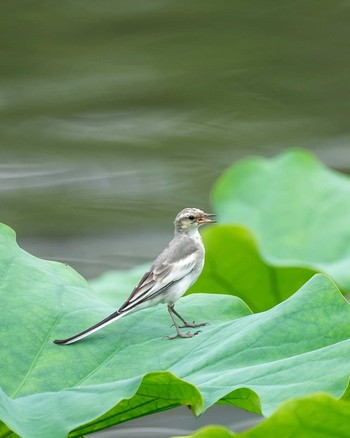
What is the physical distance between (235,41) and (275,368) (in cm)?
510

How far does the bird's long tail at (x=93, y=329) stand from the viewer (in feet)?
7.62

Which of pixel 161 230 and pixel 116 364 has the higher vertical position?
pixel 116 364

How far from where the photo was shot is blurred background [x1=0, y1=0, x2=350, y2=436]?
5.96 m

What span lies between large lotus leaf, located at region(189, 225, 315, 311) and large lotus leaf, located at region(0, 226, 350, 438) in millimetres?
763

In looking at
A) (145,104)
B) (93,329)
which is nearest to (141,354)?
(93,329)

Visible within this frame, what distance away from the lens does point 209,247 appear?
3383 millimetres

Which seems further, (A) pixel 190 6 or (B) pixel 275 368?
(A) pixel 190 6

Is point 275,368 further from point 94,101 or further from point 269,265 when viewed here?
point 94,101

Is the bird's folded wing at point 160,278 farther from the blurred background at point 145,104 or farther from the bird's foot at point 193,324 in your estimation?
the blurred background at point 145,104

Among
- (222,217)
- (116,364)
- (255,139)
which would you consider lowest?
(255,139)

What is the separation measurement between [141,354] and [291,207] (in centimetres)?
188

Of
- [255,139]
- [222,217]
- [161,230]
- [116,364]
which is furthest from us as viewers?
[255,139]

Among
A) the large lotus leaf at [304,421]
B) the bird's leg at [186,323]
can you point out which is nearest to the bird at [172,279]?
the bird's leg at [186,323]

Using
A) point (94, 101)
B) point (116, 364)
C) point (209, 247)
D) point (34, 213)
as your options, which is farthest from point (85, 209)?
point (116, 364)
